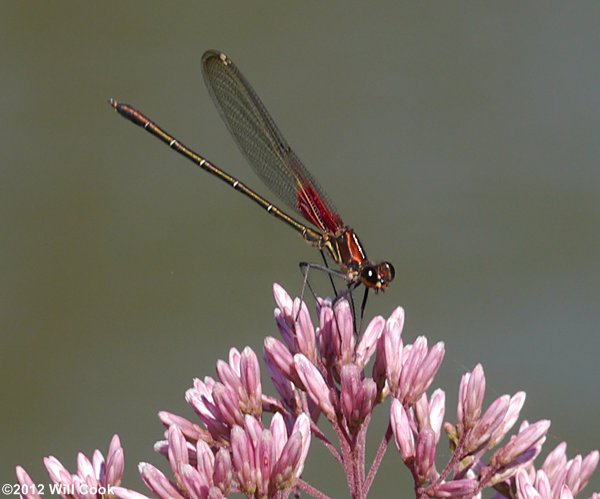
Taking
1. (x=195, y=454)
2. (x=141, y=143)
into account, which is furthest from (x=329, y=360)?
(x=141, y=143)

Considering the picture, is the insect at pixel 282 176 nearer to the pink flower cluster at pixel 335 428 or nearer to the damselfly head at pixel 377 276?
the damselfly head at pixel 377 276

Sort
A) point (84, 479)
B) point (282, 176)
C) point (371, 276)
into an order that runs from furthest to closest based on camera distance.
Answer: point (282, 176) → point (371, 276) → point (84, 479)

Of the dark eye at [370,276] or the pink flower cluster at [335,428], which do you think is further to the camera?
the dark eye at [370,276]

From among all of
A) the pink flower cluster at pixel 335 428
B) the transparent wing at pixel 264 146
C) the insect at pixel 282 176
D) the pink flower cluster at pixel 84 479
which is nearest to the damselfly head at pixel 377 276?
the insect at pixel 282 176

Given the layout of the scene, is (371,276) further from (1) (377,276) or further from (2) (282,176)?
(2) (282,176)

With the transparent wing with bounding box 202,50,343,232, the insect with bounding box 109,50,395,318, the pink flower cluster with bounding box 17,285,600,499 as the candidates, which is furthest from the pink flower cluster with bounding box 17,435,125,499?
the transparent wing with bounding box 202,50,343,232

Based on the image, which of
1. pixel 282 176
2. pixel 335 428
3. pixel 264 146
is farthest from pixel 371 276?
pixel 264 146
